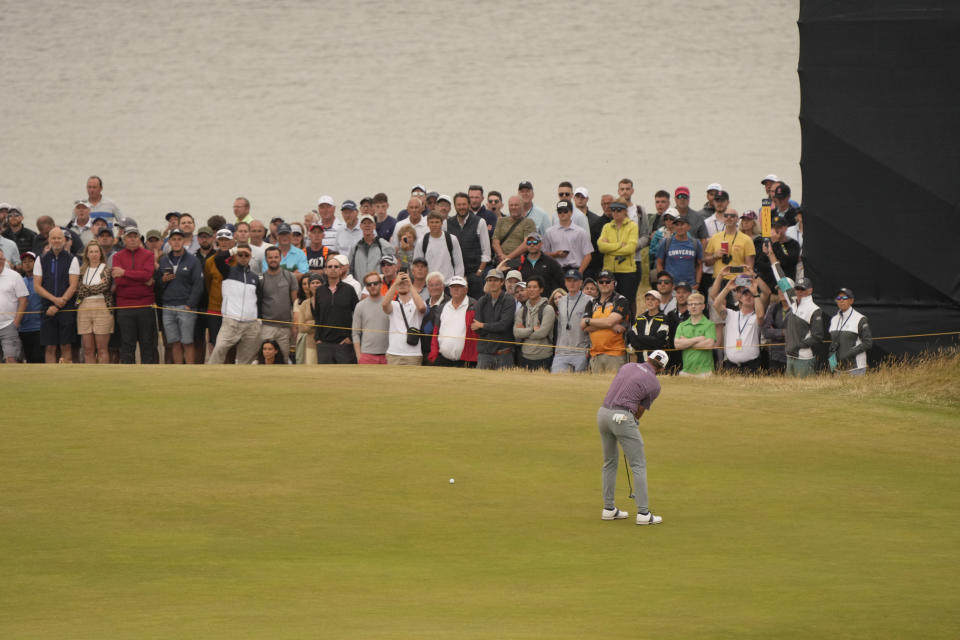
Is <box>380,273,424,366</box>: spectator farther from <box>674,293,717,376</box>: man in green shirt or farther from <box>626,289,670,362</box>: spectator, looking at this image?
<box>674,293,717,376</box>: man in green shirt

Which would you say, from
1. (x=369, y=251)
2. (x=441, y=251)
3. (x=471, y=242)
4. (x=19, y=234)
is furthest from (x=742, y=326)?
(x=19, y=234)

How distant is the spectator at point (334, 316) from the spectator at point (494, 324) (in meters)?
1.98

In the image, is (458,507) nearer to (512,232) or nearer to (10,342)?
(512,232)

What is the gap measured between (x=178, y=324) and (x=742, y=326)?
28.5ft

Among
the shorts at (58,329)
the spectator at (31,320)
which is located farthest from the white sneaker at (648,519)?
the spectator at (31,320)

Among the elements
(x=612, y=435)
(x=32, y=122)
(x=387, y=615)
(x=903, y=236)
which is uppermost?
(x=32, y=122)

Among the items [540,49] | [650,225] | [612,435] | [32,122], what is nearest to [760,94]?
[540,49]

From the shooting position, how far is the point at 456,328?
1944 centimetres

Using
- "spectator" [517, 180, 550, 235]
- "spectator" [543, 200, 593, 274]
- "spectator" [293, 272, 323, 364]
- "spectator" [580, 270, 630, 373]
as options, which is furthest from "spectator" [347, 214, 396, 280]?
"spectator" [580, 270, 630, 373]

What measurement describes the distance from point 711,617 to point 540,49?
28.0m

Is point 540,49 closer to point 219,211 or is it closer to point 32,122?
point 219,211

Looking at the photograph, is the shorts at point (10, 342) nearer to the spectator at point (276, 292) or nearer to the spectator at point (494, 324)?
the spectator at point (276, 292)

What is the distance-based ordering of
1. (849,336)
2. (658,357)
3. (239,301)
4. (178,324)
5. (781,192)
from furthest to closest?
(781,192) < (178,324) < (239,301) < (849,336) < (658,357)

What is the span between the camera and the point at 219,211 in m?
33.9
